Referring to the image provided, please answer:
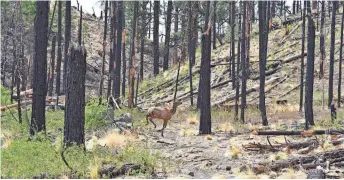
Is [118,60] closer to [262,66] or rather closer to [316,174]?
[262,66]

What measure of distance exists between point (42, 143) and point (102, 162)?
2891 mm

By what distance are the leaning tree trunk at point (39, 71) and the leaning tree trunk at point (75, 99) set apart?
339cm

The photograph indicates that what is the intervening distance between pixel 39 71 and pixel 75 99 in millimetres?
3743

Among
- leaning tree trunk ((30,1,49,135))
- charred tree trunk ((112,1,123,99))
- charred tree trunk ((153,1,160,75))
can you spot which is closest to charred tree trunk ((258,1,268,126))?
leaning tree trunk ((30,1,49,135))

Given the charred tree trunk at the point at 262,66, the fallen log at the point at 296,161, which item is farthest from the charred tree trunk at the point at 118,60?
the fallen log at the point at 296,161

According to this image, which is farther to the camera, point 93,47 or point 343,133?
point 93,47

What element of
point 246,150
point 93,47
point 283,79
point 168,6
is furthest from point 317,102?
point 93,47

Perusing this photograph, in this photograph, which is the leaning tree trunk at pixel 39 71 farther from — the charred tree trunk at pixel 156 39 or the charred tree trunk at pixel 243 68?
the charred tree trunk at pixel 156 39

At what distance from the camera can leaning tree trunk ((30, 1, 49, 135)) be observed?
46.1 ft

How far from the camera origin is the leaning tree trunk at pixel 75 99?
10922 mm

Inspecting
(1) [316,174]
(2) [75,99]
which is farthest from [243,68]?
(1) [316,174]

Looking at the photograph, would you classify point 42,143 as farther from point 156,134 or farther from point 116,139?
point 156,134

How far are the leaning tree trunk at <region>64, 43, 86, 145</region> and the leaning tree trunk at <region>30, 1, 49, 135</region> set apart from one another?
3388 mm

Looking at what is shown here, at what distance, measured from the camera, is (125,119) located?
18000mm
